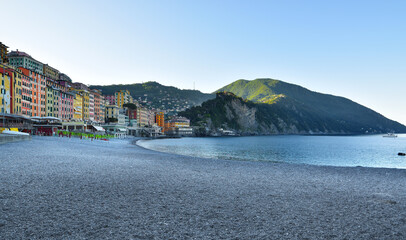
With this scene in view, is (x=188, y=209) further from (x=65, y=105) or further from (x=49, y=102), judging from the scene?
(x=65, y=105)

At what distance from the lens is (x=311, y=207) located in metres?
9.78

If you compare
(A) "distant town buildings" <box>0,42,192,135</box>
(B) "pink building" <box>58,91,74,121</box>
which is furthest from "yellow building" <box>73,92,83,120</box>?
(B) "pink building" <box>58,91,74,121</box>

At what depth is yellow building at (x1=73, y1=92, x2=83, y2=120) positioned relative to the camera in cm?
11862

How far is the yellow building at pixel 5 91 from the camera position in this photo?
216 ft

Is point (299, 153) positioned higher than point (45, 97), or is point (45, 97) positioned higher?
point (45, 97)

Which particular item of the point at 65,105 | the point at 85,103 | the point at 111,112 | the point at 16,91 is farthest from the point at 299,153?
the point at 111,112

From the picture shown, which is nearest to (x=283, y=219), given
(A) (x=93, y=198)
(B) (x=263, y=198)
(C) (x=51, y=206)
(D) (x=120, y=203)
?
(B) (x=263, y=198)

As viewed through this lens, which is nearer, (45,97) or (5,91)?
(5,91)

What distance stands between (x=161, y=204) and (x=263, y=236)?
13.0 ft

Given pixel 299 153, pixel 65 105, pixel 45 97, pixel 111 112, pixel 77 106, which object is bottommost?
pixel 299 153

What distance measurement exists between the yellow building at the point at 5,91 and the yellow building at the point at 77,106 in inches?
1954

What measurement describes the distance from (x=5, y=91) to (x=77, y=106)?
181 feet

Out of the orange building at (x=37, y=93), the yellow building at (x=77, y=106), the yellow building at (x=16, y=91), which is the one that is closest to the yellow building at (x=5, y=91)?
the yellow building at (x=16, y=91)

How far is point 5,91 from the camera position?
67.1m
